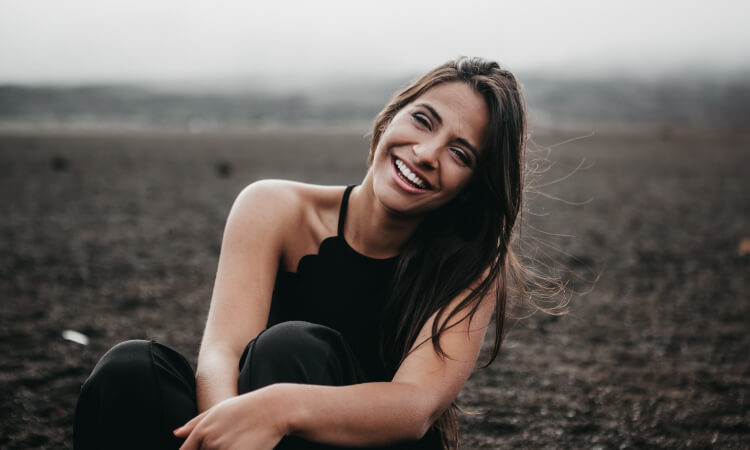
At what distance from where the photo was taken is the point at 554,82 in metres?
196

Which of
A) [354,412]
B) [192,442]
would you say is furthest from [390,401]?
[192,442]

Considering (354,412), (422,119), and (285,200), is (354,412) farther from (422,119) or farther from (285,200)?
(422,119)

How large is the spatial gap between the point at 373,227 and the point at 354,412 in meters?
0.76

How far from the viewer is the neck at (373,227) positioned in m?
2.18

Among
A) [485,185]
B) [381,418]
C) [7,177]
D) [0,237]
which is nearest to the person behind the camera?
[381,418]

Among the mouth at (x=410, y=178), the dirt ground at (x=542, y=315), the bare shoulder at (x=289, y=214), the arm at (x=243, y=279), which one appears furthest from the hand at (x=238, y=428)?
the dirt ground at (x=542, y=315)

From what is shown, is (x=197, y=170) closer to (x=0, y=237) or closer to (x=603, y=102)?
(x=0, y=237)

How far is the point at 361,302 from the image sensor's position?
2125 millimetres

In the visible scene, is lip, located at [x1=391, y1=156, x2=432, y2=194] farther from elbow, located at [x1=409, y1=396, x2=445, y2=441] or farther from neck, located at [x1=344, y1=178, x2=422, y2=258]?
elbow, located at [x1=409, y1=396, x2=445, y2=441]

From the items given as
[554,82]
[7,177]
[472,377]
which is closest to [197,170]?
[7,177]

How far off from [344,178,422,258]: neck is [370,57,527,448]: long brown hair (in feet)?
0.18

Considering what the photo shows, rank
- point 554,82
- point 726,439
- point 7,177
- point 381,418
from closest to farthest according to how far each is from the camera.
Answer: point 381,418 → point 726,439 → point 7,177 → point 554,82

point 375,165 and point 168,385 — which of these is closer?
point 168,385

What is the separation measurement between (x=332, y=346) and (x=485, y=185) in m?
0.80
